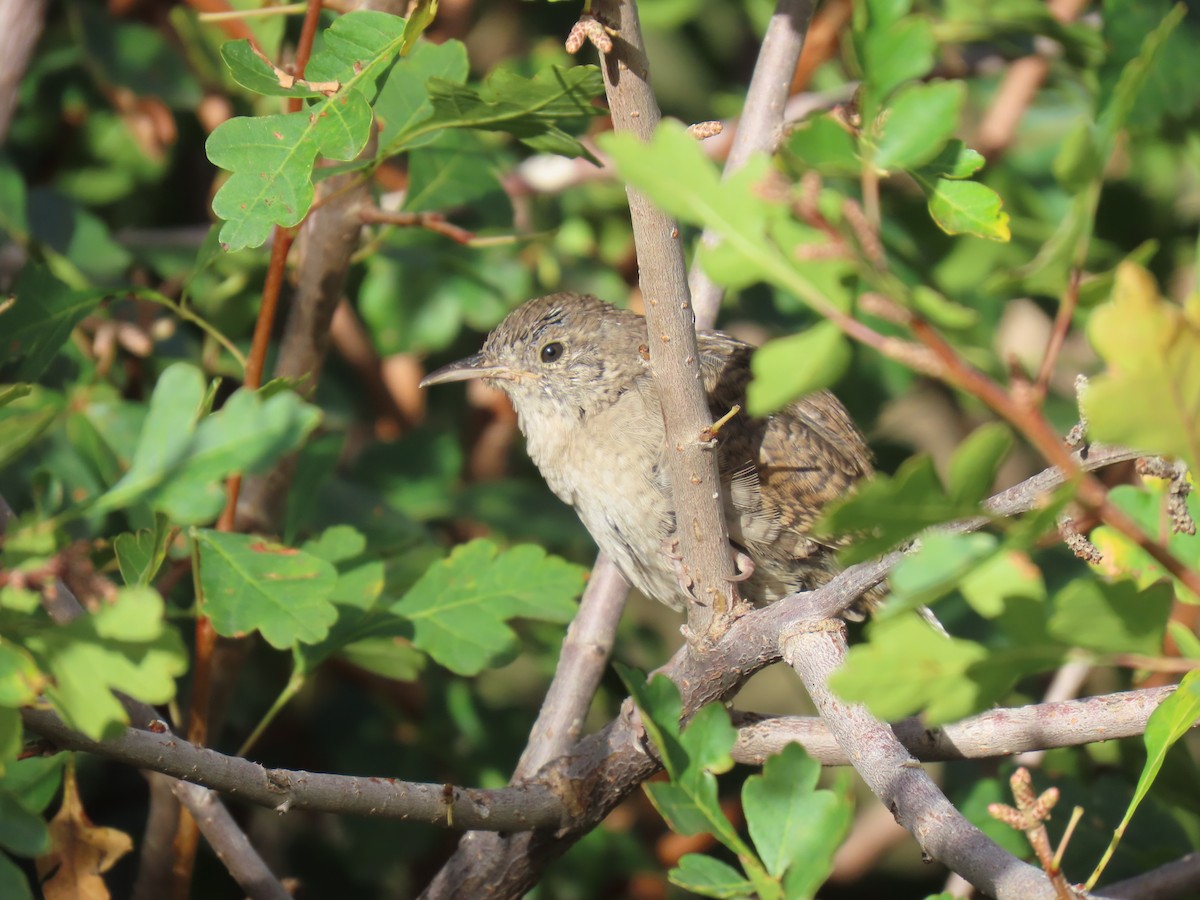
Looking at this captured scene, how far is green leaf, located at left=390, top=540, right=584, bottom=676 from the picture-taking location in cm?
245

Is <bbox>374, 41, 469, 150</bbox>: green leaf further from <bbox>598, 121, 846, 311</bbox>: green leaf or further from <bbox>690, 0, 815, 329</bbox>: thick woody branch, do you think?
<bbox>598, 121, 846, 311</bbox>: green leaf

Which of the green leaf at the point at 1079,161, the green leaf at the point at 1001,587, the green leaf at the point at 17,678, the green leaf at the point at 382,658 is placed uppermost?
the green leaf at the point at 1079,161

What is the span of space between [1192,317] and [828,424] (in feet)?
7.35

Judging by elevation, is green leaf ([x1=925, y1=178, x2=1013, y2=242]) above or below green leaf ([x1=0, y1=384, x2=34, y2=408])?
above

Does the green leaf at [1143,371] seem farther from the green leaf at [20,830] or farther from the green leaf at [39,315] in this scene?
the green leaf at [39,315]

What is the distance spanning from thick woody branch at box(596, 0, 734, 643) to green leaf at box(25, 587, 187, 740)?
2.89 feet

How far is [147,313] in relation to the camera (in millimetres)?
3229

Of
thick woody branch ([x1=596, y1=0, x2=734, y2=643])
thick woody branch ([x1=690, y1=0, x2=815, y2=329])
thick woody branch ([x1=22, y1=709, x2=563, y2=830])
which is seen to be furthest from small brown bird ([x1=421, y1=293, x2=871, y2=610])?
thick woody branch ([x1=22, y1=709, x2=563, y2=830])

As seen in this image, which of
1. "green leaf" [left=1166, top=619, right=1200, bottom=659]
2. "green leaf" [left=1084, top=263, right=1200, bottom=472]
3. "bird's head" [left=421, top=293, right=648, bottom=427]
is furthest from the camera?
"bird's head" [left=421, top=293, right=648, bottom=427]

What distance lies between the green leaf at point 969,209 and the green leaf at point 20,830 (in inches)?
52.2

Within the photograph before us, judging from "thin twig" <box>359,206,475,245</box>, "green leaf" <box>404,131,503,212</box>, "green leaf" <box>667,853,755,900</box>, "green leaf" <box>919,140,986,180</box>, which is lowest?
"green leaf" <box>667,853,755,900</box>

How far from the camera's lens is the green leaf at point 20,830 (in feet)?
4.79

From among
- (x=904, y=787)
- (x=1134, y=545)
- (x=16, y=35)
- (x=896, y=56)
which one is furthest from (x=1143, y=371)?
(x=16, y=35)

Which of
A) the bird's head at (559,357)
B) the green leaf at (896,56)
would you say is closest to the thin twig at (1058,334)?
the green leaf at (896,56)
